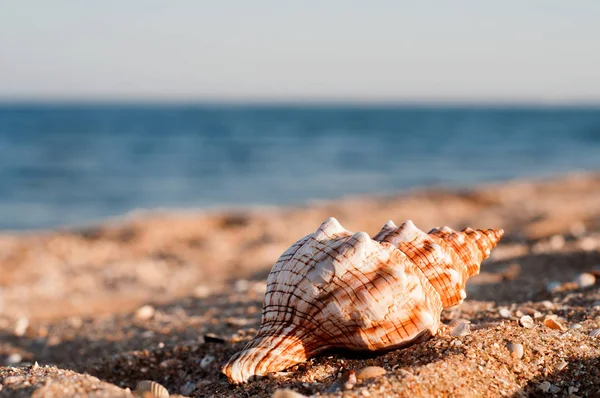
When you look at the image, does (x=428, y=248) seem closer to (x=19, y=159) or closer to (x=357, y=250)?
(x=357, y=250)

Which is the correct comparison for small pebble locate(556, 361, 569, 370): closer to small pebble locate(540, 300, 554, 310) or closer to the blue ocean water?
small pebble locate(540, 300, 554, 310)

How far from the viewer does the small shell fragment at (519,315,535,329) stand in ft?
10.3

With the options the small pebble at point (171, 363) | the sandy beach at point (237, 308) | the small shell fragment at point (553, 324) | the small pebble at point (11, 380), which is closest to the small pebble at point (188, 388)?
the sandy beach at point (237, 308)

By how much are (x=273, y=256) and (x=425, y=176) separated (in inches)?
574

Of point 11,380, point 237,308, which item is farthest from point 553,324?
point 11,380

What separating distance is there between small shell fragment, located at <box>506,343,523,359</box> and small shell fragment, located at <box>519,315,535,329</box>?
39 centimetres

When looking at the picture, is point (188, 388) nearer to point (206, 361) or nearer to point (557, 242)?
point (206, 361)

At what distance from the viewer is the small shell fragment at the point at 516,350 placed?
274 centimetres

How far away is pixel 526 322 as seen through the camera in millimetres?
3189

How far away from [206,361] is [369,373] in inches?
48.6

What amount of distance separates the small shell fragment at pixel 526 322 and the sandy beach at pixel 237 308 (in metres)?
0.03

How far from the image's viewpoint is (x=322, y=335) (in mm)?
2816

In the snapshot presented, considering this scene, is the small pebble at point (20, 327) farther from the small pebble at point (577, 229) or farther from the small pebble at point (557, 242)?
the small pebble at point (577, 229)

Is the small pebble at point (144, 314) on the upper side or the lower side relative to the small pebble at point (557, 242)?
upper
